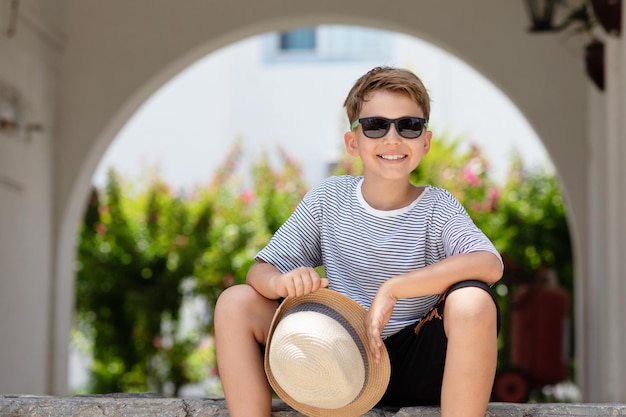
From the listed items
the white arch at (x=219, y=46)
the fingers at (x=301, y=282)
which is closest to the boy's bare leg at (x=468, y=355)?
the fingers at (x=301, y=282)

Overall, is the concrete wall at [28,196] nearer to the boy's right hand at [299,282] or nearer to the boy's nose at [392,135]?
the boy's nose at [392,135]

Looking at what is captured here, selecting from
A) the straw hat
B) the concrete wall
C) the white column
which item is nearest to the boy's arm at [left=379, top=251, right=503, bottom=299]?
the straw hat

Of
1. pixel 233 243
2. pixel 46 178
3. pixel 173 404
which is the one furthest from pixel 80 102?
pixel 173 404

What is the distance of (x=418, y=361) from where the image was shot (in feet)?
8.89

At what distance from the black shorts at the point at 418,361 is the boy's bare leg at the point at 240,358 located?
0.31 meters

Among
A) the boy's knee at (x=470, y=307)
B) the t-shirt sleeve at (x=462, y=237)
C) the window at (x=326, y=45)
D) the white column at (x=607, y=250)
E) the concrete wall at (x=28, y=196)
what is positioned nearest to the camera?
the boy's knee at (x=470, y=307)

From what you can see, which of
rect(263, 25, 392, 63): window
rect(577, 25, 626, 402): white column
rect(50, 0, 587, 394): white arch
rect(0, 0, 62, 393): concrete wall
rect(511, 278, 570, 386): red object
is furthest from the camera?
rect(263, 25, 392, 63): window

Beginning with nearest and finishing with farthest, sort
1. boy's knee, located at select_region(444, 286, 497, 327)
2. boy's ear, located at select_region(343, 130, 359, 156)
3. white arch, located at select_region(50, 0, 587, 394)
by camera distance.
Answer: boy's knee, located at select_region(444, 286, 497, 327) → boy's ear, located at select_region(343, 130, 359, 156) → white arch, located at select_region(50, 0, 587, 394)

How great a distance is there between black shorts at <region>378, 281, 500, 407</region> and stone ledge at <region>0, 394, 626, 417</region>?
0.06 meters

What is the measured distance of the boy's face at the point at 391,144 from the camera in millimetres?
2727

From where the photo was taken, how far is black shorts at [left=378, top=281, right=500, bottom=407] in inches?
104

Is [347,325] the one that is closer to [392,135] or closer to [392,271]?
[392,271]

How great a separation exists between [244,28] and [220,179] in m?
3.81

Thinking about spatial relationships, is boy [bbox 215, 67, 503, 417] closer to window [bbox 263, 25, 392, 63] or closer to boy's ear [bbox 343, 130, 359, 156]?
boy's ear [bbox 343, 130, 359, 156]
